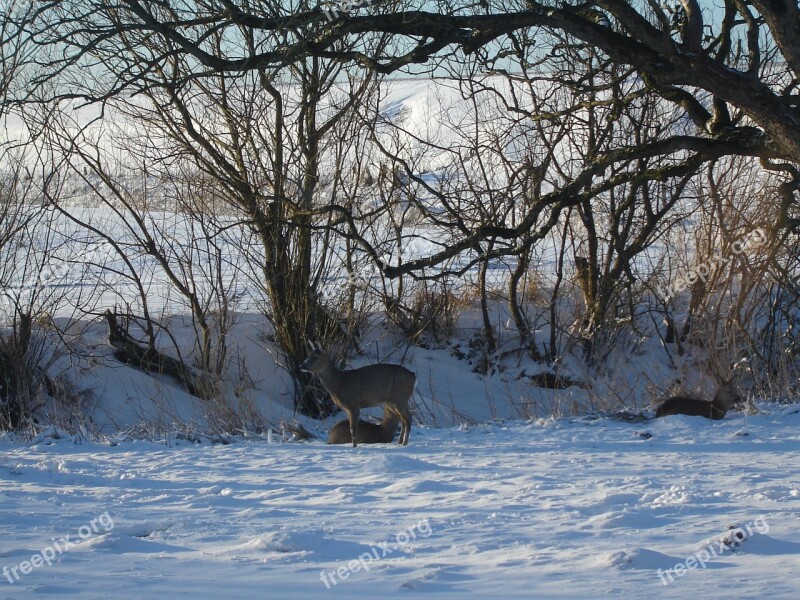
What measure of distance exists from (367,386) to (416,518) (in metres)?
3.90

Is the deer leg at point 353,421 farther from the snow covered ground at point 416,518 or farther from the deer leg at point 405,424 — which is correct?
the snow covered ground at point 416,518

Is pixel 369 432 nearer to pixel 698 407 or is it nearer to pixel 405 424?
pixel 405 424

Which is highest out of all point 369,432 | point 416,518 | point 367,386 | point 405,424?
point 367,386

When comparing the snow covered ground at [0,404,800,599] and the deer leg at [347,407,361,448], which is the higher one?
the deer leg at [347,407,361,448]

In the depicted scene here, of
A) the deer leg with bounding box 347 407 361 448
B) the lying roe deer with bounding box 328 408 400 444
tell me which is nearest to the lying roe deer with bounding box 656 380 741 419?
the lying roe deer with bounding box 328 408 400 444

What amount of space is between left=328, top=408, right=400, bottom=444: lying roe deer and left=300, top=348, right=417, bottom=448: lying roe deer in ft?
0.36

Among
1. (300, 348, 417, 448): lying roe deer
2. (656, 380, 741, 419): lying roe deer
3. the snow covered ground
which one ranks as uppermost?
(300, 348, 417, 448): lying roe deer

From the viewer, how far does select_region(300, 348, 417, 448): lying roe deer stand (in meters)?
9.09

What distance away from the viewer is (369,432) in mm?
9352

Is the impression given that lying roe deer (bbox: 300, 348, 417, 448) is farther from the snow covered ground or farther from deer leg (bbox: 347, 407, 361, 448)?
the snow covered ground

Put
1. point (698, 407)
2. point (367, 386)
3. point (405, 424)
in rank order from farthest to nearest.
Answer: point (698, 407), point (367, 386), point (405, 424)

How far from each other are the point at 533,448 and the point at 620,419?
1.77 meters

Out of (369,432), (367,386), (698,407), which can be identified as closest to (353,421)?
(367,386)

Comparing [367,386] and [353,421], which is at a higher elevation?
[367,386]
